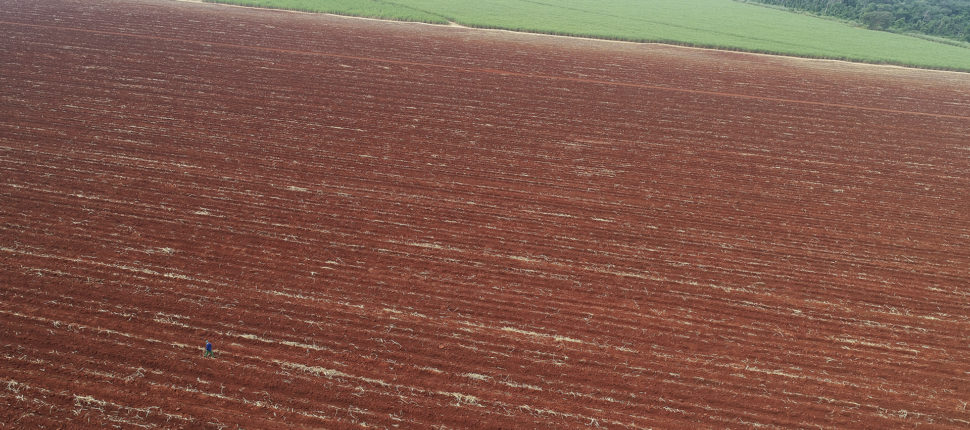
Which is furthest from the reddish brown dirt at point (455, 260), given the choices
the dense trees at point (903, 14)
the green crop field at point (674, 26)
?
the dense trees at point (903, 14)

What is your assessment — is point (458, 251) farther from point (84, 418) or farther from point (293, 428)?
point (84, 418)

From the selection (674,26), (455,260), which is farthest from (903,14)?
(455,260)

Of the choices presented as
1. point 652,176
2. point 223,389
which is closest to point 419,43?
point 652,176

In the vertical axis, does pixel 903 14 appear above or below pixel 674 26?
above

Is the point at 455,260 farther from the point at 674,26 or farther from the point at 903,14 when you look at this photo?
the point at 903,14

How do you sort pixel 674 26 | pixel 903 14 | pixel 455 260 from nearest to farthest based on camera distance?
pixel 455 260, pixel 674 26, pixel 903 14

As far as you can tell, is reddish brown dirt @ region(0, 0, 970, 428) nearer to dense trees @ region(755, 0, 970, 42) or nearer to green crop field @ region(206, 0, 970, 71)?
green crop field @ region(206, 0, 970, 71)

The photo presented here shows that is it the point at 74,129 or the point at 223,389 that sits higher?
the point at 74,129
